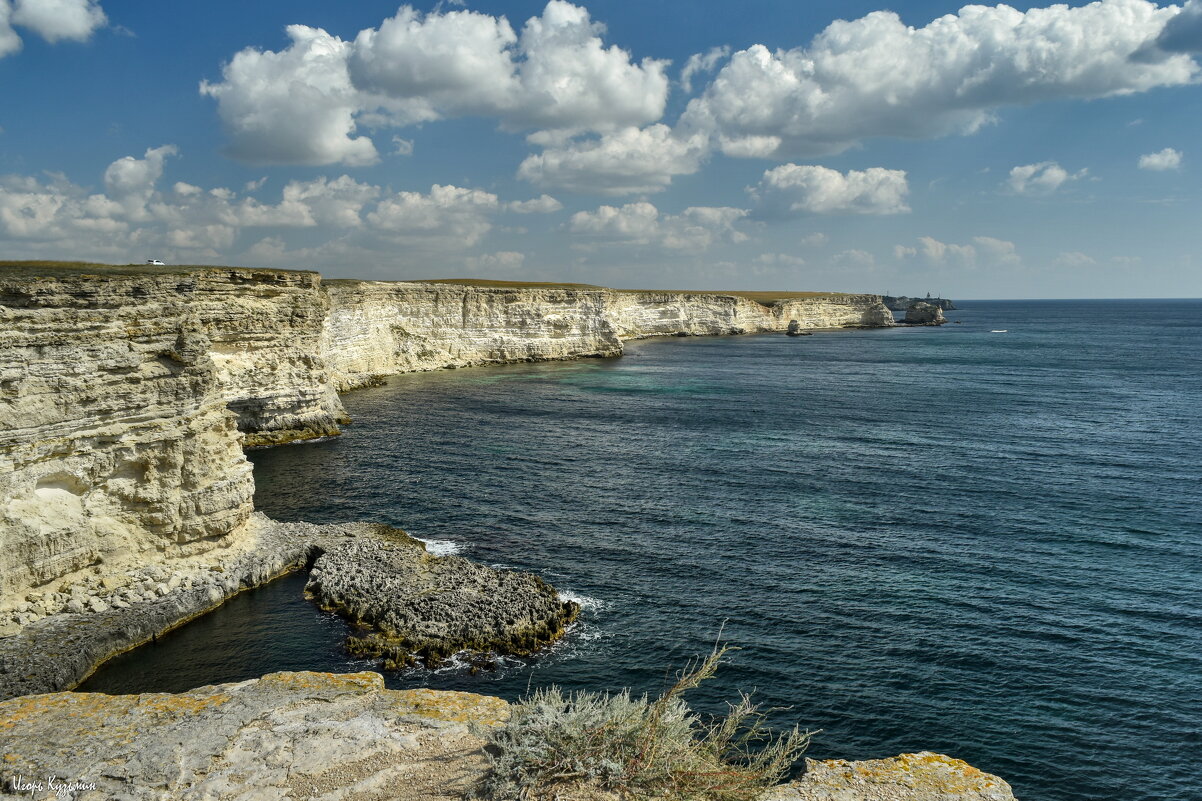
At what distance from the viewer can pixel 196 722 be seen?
1423 cm

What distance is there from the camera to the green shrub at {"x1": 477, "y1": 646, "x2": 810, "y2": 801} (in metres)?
10.7

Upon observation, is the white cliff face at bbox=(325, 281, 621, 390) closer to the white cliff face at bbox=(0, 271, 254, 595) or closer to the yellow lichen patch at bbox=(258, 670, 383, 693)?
the white cliff face at bbox=(0, 271, 254, 595)

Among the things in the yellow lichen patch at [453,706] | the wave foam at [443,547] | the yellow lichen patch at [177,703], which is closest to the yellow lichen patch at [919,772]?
the yellow lichen patch at [453,706]

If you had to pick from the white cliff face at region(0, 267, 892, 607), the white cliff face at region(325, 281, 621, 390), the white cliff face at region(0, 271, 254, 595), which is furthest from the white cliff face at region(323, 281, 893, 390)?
the white cliff face at region(0, 271, 254, 595)

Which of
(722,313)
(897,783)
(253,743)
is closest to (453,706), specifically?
(253,743)

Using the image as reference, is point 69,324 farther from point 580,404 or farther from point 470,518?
point 580,404

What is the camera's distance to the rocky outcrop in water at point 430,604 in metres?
22.4

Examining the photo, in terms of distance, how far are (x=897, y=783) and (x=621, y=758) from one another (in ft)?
17.0

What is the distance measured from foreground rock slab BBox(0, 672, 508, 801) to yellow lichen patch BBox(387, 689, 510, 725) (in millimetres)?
23

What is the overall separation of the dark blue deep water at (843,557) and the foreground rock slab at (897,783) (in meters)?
4.41

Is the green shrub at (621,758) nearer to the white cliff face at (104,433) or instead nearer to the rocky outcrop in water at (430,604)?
the rocky outcrop in water at (430,604)

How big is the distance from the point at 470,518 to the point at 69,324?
17.8 meters

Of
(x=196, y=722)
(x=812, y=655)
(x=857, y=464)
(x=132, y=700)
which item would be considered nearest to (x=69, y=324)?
(x=132, y=700)

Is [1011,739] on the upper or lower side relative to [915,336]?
lower
